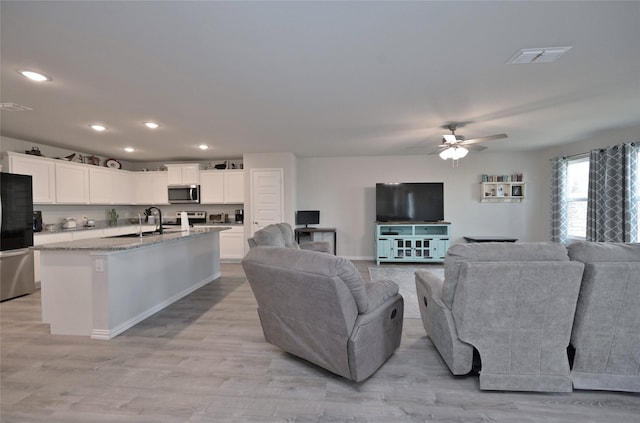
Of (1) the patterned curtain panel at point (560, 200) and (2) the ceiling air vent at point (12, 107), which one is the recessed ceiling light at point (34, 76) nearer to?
(2) the ceiling air vent at point (12, 107)

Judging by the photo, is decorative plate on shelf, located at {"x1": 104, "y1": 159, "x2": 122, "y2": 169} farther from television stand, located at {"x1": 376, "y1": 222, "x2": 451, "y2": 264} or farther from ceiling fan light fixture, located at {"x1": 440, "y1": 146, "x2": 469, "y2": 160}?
ceiling fan light fixture, located at {"x1": 440, "y1": 146, "x2": 469, "y2": 160}

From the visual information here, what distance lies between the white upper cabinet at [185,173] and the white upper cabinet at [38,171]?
6.85 feet

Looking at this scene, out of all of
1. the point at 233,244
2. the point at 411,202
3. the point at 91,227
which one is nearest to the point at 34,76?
the point at 91,227

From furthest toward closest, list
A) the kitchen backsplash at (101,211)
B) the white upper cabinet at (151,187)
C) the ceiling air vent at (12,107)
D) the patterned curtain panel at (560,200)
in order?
the white upper cabinet at (151,187) → the patterned curtain panel at (560,200) → the kitchen backsplash at (101,211) → the ceiling air vent at (12,107)

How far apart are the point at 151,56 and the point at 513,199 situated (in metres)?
7.07

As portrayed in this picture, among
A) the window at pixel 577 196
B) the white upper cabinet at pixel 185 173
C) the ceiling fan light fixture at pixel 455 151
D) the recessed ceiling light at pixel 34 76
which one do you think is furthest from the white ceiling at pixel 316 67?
the white upper cabinet at pixel 185 173

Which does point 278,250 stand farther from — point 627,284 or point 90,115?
point 90,115

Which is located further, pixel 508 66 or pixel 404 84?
pixel 404 84

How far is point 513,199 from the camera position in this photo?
6.33 metres

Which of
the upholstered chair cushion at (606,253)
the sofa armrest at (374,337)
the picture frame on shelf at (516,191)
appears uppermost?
the picture frame on shelf at (516,191)

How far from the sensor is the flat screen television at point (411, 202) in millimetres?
6309

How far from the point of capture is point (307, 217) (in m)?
6.57

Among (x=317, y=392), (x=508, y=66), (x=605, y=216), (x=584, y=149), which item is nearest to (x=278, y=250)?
(x=317, y=392)

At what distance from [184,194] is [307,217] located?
292 centimetres
